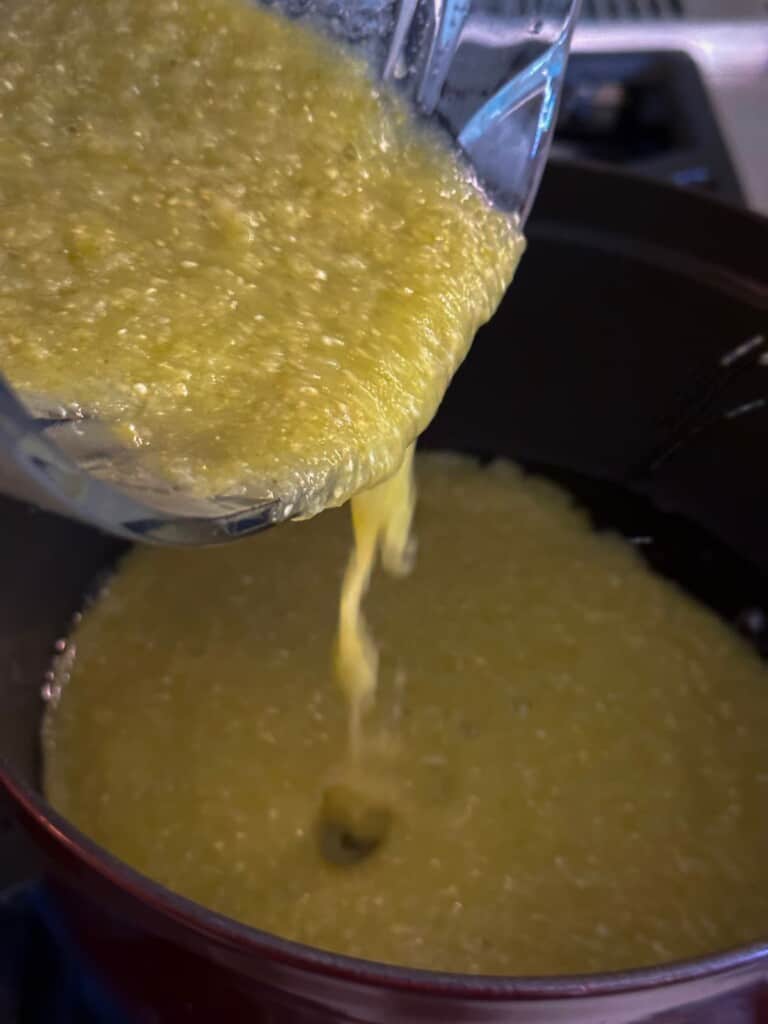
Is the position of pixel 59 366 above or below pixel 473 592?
above

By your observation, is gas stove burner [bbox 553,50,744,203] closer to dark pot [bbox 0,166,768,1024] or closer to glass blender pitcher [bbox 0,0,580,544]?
dark pot [bbox 0,166,768,1024]

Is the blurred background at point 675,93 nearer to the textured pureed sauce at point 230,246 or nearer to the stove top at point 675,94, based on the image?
the stove top at point 675,94

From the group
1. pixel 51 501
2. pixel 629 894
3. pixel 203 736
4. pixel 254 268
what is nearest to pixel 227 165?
pixel 254 268

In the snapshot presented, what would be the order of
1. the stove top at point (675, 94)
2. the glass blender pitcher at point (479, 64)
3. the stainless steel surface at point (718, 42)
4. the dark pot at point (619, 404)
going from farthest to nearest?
the stainless steel surface at point (718, 42) → the stove top at point (675, 94) → the dark pot at point (619, 404) → the glass blender pitcher at point (479, 64)

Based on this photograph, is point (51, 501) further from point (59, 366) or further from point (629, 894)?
point (629, 894)

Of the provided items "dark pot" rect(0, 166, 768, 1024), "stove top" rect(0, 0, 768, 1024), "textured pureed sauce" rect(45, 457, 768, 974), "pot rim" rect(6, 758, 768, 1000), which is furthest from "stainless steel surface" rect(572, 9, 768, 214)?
"pot rim" rect(6, 758, 768, 1000)

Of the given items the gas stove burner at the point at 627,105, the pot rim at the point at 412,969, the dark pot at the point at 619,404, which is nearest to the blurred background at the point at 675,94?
the gas stove burner at the point at 627,105

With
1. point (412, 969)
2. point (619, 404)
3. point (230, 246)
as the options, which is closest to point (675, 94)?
point (619, 404)
